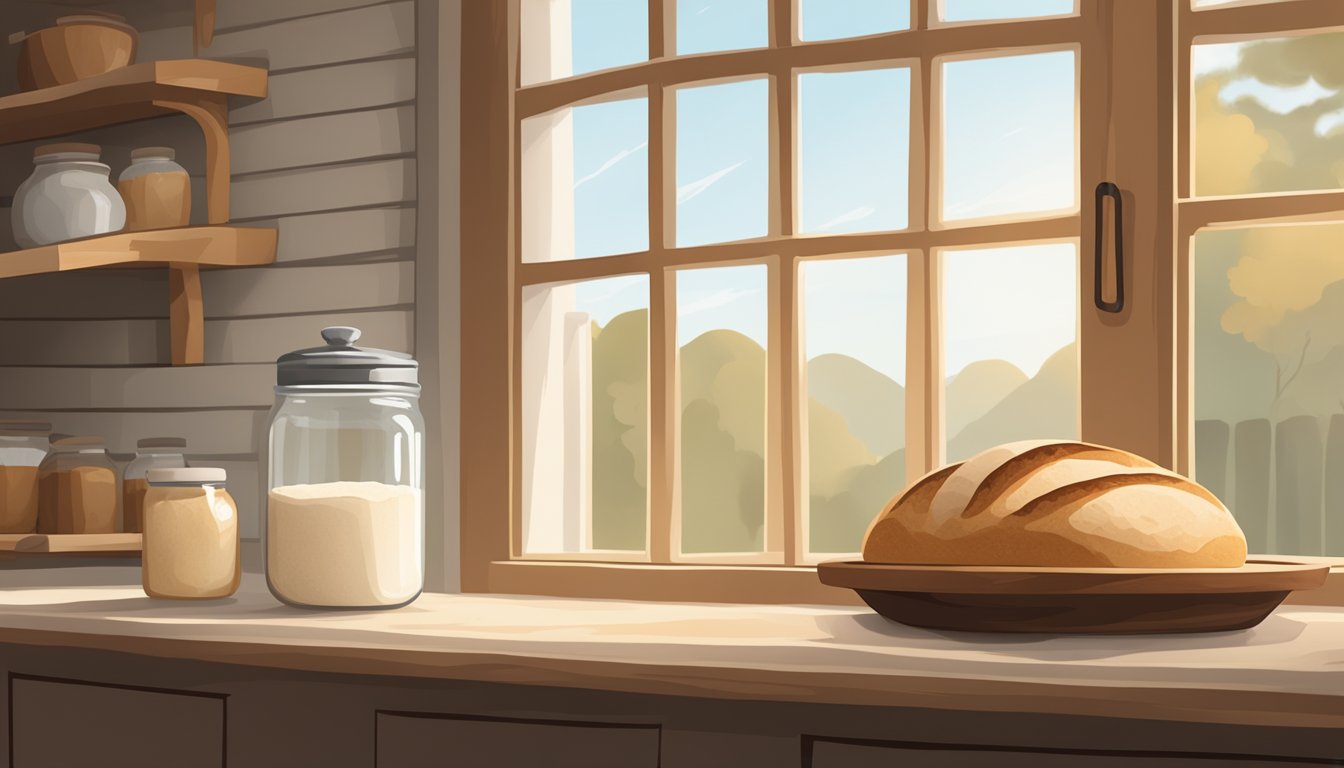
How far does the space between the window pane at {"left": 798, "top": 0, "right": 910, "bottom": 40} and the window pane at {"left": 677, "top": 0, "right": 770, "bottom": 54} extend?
76 mm

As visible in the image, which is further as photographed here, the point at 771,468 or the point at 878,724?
the point at 771,468

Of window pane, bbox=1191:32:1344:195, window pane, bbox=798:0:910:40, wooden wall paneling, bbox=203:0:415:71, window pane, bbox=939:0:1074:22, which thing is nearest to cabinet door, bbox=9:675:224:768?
wooden wall paneling, bbox=203:0:415:71

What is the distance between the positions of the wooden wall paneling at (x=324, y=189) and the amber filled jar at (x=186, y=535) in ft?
2.05

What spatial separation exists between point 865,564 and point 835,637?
9cm

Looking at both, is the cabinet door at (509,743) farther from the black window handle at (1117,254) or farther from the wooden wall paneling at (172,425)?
the wooden wall paneling at (172,425)

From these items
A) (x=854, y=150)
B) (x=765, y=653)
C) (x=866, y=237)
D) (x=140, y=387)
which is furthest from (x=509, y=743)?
(x=854, y=150)

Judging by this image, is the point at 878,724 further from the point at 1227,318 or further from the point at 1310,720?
the point at 1227,318

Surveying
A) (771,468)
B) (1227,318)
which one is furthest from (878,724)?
(1227,318)

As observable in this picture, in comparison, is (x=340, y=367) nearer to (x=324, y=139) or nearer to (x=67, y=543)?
(x=324, y=139)

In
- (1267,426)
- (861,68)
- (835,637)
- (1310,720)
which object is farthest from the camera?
(1267,426)

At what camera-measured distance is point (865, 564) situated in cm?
120

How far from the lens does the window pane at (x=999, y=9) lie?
171cm

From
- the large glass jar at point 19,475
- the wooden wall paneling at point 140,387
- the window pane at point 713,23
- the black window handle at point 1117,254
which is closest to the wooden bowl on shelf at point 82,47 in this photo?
the wooden wall paneling at point 140,387

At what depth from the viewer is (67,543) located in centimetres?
200
